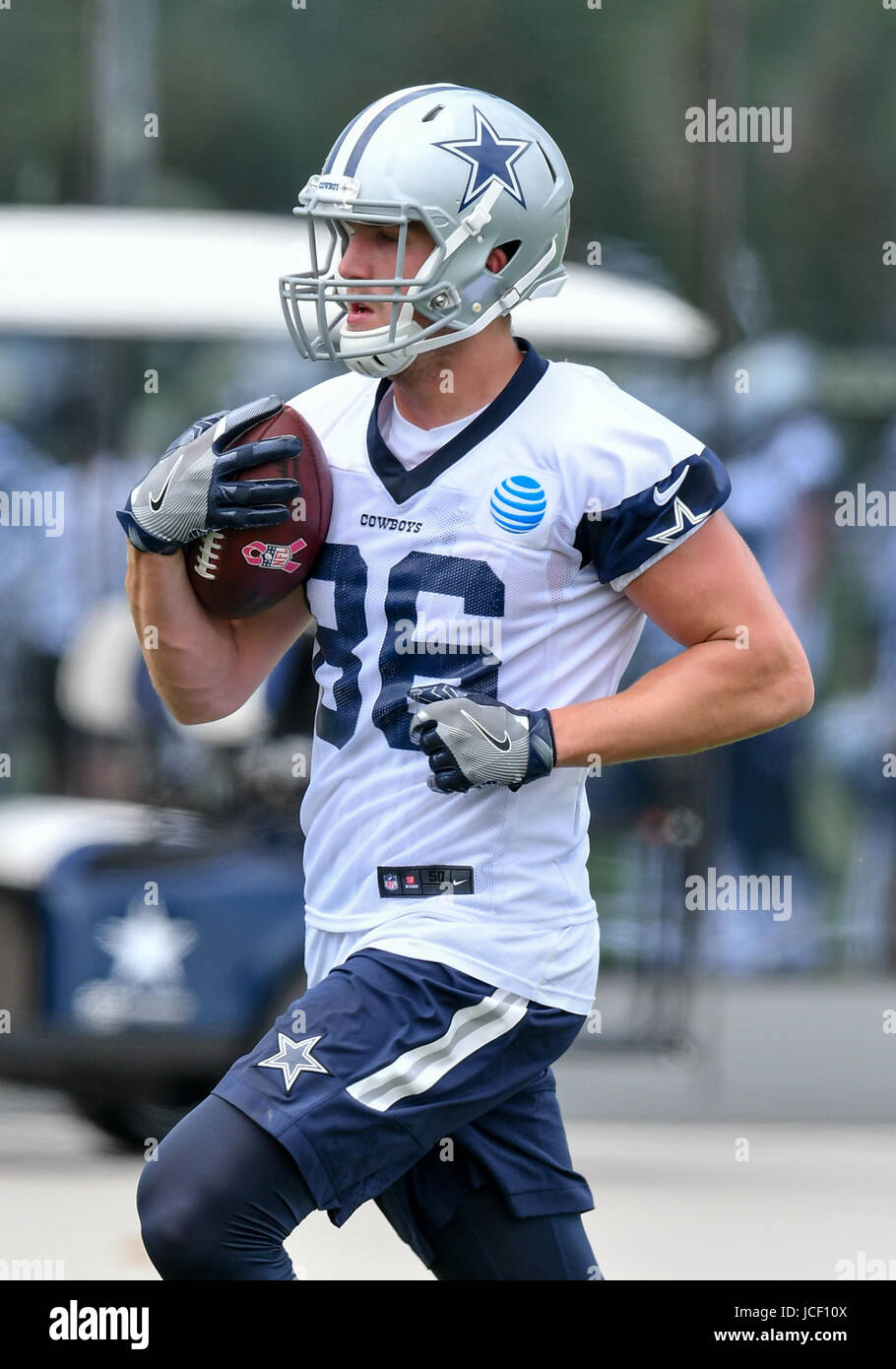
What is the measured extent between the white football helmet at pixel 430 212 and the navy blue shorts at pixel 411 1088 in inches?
31.6

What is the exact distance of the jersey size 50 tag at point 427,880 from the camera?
8.50 ft

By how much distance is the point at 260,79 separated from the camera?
5.96m

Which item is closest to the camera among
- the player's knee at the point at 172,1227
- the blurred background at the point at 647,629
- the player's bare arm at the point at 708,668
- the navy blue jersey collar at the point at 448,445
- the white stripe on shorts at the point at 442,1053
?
the player's knee at the point at 172,1227

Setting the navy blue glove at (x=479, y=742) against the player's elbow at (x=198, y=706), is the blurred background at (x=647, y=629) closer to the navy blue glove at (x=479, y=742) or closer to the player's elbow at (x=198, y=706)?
the player's elbow at (x=198, y=706)

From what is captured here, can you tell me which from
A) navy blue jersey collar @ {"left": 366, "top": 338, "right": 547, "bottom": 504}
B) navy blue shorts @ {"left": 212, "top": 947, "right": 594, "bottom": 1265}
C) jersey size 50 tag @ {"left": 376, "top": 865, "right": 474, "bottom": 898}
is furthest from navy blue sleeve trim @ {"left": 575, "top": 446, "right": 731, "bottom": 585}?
navy blue shorts @ {"left": 212, "top": 947, "right": 594, "bottom": 1265}

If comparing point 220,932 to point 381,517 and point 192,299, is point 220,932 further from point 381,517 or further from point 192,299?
point 381,517

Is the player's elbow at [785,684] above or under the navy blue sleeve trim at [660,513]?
under

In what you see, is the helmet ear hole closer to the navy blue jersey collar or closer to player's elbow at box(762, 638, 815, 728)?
the navy blue jersey collar

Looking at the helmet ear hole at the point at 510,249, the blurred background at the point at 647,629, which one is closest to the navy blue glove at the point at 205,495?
the helmet ear hole at the point at 510,249

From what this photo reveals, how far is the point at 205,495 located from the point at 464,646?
15.2 inches

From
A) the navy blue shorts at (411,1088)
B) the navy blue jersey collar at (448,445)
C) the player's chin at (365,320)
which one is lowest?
the navy blue shorts at (411,1088)

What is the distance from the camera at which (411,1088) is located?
8.09ft

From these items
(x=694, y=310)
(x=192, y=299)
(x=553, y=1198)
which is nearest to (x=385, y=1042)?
(x=553, y=1198)

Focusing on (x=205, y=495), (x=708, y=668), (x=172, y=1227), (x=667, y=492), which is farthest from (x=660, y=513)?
(x=172, y=1227)
